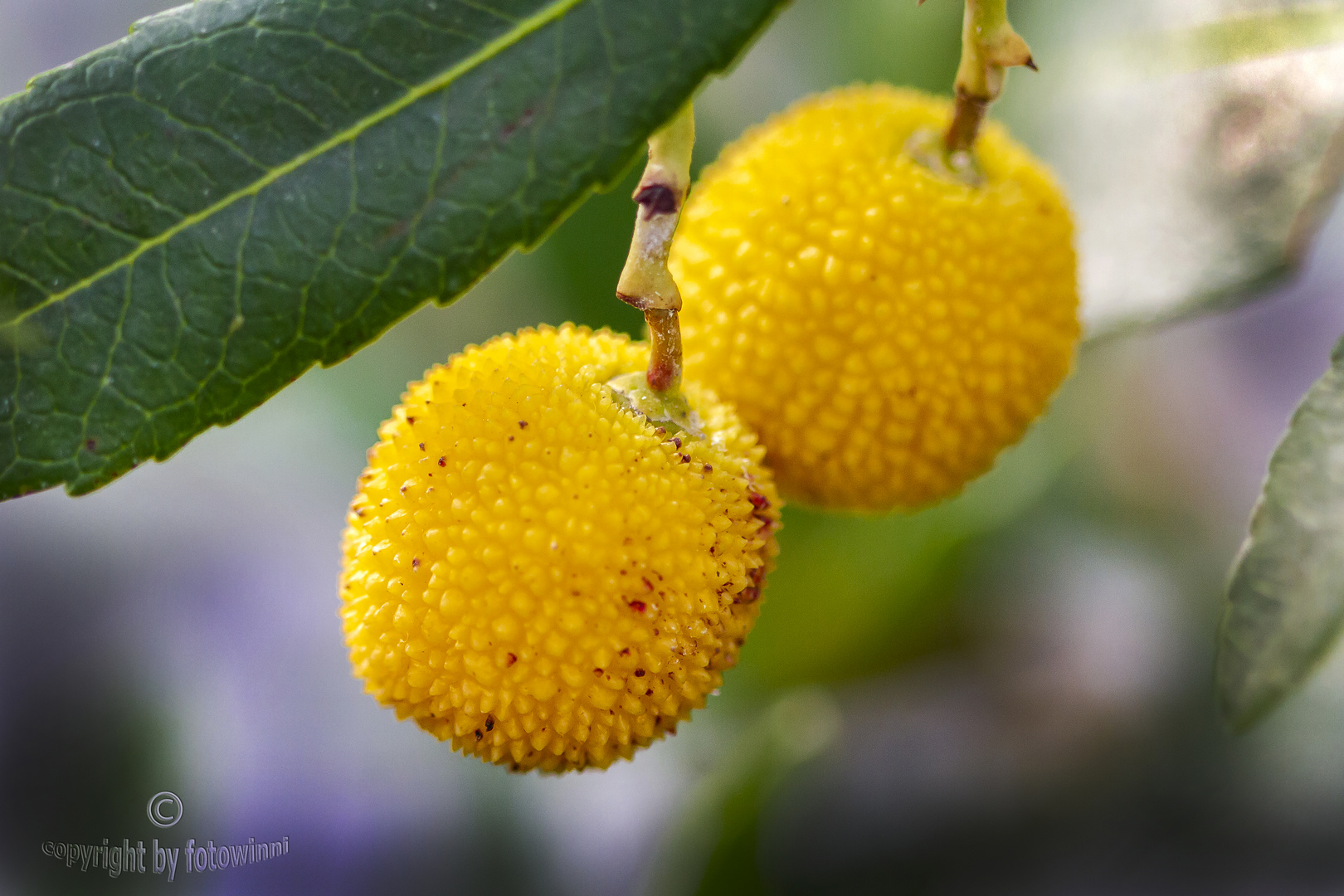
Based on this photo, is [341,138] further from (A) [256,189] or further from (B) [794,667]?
(B) [794,667]

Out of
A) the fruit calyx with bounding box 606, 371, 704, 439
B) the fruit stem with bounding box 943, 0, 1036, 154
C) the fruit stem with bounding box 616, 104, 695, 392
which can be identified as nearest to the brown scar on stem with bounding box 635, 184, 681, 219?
the fruit stem with bounding box 616, 104, 695, 392

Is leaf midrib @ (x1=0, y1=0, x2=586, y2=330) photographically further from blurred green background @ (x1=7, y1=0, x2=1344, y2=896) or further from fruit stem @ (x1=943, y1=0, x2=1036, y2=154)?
blurred green background @ (x1=7, y1=0, x2=1344, y2=896)

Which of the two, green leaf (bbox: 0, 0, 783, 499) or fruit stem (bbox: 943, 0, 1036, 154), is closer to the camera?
green leaf (bbox: 0, 0, 783, 499)

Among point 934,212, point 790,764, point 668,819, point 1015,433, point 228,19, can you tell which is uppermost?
point 228,19

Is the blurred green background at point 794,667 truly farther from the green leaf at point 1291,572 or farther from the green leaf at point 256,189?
the green leaf at point 256,189

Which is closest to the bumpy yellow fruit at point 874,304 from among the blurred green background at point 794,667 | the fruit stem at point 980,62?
the fruit stem at point 980,62

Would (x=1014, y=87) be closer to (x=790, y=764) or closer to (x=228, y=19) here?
(x=790, y=764)

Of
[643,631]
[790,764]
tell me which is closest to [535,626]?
[643,631]

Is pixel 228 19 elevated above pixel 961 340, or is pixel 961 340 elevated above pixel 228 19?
pixel 228 19
